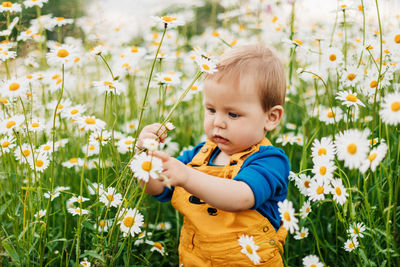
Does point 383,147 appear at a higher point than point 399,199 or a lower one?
higher

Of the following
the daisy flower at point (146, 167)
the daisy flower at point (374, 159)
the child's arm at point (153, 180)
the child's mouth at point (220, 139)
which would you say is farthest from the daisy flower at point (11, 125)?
the daisy flower at point (374, 159)

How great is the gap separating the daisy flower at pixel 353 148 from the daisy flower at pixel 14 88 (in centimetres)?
88

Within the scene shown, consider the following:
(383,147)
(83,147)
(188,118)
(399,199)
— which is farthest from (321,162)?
(188,118)

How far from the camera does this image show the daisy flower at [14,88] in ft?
3.89

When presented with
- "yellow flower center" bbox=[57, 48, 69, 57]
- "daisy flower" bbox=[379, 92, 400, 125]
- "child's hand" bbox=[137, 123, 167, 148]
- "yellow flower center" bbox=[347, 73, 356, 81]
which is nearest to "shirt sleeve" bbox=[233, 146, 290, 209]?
"child's hand" bbox=[137, 123, 167, 148]

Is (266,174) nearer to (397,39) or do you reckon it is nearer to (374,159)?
(374,159)

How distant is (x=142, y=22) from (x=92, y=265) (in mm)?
2722

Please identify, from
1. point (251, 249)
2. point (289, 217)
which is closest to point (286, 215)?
point (289, 217)

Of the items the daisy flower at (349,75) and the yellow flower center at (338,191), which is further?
the daisy flower at (349,75)

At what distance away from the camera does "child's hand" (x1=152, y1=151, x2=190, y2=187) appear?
1.07 metres

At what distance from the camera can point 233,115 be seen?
1.32 meters

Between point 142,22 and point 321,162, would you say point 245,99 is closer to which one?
point 321,162

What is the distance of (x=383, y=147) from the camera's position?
3.12ft

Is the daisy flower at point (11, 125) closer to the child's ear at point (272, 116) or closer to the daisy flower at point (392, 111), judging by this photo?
the child's ear at point (272, 116)
